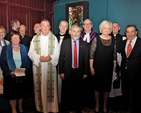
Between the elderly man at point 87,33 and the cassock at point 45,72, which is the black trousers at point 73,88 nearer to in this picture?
the cassock at point 45,72

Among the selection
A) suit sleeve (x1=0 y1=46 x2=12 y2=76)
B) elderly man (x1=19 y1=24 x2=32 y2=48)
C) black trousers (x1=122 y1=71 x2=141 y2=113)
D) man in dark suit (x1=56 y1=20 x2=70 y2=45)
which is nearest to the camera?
suit sleeve (x1=0 y1=46 x2=12 y2=76)

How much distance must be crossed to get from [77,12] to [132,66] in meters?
3.24

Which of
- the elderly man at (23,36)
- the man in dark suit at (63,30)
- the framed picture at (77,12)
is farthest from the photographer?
the framed picture at (77,12)

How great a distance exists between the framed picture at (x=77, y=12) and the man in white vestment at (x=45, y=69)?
8.64 feet

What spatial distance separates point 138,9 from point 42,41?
2878 mm

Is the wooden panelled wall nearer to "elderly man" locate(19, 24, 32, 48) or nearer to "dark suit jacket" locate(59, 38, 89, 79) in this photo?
"elderly man" locate(19, 24, 32, 48)

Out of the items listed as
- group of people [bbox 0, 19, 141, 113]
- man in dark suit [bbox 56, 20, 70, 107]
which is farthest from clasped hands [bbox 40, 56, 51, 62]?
man in dark suit [bbox 56, 20, 70, 107]

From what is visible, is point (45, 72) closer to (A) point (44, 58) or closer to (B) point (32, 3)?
(A) point (44, 58)

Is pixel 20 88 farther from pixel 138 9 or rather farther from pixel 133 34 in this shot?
pixel 138 9

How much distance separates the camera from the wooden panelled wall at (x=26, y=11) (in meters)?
4.69

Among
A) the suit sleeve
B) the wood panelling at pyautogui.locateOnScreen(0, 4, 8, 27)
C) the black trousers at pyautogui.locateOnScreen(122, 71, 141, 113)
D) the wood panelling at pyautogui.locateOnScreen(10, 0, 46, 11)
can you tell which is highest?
the wood panelling at pyautogui.locateOnScreen(10, 0, 46, 11)

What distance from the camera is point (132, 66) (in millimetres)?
2748

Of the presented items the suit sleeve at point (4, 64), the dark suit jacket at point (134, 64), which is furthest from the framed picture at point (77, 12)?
the suit sleeve at point (4, 64)

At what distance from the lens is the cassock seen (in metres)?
2.93
